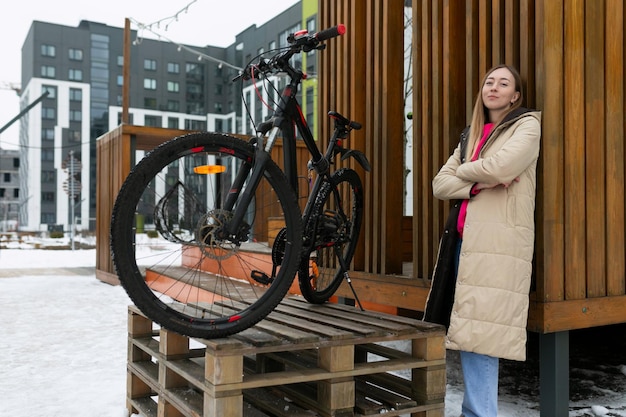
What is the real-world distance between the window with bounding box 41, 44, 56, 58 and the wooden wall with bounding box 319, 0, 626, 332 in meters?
57.1

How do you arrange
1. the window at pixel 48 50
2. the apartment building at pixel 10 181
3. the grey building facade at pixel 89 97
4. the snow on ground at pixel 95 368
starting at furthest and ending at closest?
the apartment building at pixel 10 181 → the window at pixel 48 50 → the grey building facade at pixel 89 97 → the snow on ground at pixel 95 368

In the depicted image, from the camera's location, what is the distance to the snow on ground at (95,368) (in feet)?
10.6

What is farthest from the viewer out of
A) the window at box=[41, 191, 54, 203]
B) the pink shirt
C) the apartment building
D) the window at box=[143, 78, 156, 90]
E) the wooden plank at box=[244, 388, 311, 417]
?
the apartment building

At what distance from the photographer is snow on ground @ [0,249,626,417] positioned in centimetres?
324

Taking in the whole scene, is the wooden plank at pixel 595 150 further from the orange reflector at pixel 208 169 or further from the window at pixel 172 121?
the window at pixel 172 121

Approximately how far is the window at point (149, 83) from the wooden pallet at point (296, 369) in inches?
2135

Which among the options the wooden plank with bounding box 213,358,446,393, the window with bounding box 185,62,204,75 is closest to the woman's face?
the wooden plank with bounding box 213,358,446,393

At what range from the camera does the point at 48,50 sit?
177 ft

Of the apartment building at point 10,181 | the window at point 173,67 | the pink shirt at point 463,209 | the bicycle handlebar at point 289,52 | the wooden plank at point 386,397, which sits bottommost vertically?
the wooden plank at point 386,397

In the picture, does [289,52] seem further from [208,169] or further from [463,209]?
[463,209]

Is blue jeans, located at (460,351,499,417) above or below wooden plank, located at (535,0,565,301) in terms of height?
below

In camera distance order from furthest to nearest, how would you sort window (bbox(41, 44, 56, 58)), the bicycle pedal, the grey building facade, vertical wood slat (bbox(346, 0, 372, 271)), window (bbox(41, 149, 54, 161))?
1. window (bbox(41, 44, 56, 58))
2. window (bbox(41, 149, 54, 161))
3. the grey building facade
4. vertical wood slat (bbox(346, 0, 372, 271))
5. the bicycle pedal

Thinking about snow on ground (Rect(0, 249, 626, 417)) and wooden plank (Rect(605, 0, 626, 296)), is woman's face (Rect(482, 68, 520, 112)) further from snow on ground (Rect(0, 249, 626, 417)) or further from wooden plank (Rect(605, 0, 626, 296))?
snow on ground (Rect(0, 249, 626, 417))

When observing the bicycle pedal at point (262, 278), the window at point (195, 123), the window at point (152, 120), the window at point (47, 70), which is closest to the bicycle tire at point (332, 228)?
the bicycle pedal at point (262, 278)
